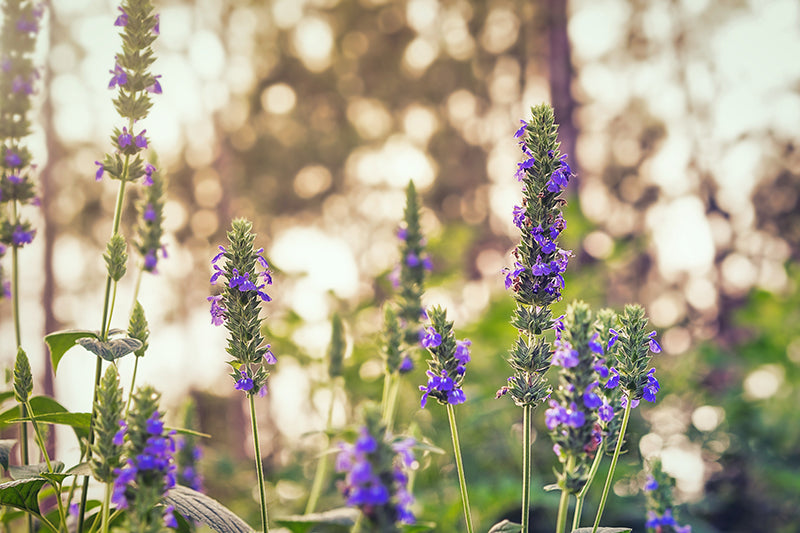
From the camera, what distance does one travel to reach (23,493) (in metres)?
1.65

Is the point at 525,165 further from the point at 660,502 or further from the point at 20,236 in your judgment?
the point at 20,236

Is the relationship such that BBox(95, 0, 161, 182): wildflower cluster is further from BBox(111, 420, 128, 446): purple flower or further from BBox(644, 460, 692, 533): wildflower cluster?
BBox(644, 460, 692, 533): wildflower cluster

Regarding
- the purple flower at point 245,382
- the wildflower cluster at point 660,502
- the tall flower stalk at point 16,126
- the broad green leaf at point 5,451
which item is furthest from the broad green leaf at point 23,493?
the wildflower cluster at point 660,502

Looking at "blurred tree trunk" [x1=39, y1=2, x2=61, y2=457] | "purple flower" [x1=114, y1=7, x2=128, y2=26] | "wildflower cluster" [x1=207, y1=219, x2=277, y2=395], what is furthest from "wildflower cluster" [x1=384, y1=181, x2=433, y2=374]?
"blurred tree trunk" [x1=39, y1=2, x2=61, y2=457]

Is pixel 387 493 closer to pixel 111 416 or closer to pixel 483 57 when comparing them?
pixel 111 416

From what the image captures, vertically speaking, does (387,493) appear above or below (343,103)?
below

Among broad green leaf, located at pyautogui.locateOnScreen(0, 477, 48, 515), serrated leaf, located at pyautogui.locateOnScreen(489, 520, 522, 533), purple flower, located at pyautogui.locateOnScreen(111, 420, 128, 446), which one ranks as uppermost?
purple flower, located at pyautogui.locateOnScreen(111, 420, 128, 446)

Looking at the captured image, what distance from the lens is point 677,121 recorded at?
32.3ft

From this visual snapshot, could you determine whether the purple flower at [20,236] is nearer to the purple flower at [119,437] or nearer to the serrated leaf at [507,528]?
the purple flower at [119,437]

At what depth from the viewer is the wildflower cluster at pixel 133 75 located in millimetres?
1946

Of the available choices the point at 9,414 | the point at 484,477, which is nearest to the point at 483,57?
the point at 484,477

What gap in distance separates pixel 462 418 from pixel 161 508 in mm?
3595

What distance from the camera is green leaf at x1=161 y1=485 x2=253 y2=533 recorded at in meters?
1.49

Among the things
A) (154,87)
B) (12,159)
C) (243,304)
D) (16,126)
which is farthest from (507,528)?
(16,126)
